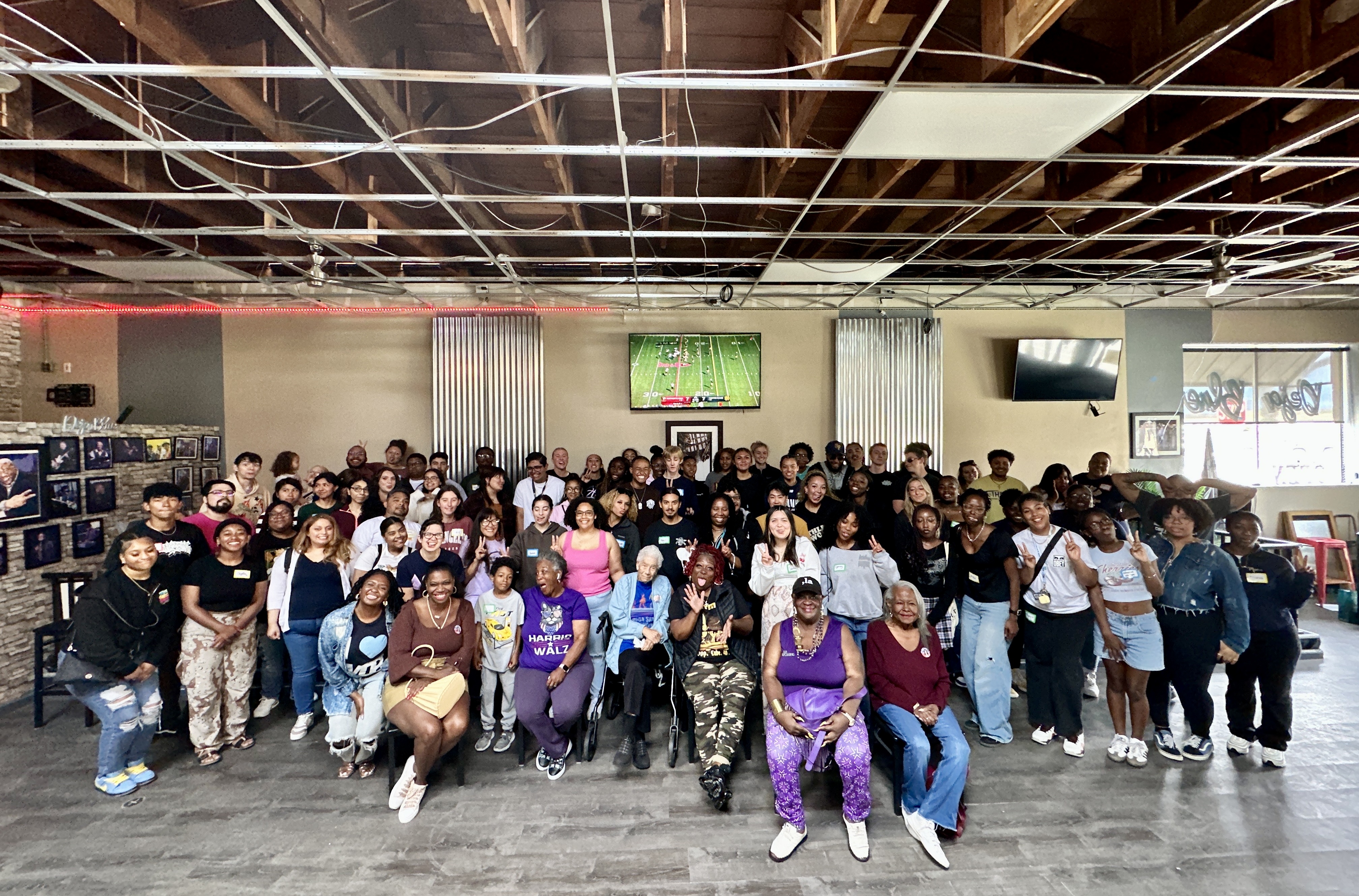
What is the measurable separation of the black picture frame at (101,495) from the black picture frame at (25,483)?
0.42 m

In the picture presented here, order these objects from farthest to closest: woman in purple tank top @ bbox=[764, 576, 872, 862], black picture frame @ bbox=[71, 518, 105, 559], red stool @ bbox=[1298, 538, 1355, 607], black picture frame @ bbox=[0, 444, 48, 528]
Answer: red stool @ bbox=[1298, 538, 1355, 607] < black picture frame @ bbox=[71, 518, 105, 559] < black picture frame @ bbox=[0, 444, 48, 528] < woman in purple tank top @ bbox=[764, 576, 872, 862]

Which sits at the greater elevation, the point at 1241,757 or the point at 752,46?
the point at 752,46

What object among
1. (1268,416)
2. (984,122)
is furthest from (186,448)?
(1268,416)

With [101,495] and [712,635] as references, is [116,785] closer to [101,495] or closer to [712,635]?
[101,495]

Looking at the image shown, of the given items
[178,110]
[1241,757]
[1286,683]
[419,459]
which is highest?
[178,110]

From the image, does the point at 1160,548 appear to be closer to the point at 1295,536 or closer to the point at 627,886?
the point at 627,886

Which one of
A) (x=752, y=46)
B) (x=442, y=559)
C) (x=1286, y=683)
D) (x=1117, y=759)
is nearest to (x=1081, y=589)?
(x=1117, y=759)

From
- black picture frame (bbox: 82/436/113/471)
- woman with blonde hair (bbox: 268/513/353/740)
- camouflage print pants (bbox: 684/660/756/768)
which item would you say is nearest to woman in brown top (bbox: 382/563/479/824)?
woman with blonde hair (bbox: 268/513/353/740)

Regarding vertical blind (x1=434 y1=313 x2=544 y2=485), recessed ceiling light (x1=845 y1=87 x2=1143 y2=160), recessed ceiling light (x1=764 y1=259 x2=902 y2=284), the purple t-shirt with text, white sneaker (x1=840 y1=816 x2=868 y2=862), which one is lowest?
white sneaker (x1=840 y1=816 x2=868 y2=862)

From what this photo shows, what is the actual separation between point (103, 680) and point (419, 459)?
3.33 m

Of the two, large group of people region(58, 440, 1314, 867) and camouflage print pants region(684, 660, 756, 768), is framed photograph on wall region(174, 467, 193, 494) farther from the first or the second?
camouflage print pants region(684, 660, 756, 768)

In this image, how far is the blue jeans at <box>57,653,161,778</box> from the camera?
11.2 feet

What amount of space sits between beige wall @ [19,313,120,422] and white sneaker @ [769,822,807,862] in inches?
361

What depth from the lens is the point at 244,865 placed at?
284cm
